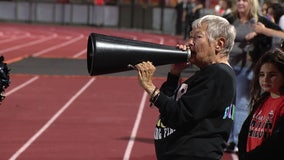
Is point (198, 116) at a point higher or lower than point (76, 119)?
higher

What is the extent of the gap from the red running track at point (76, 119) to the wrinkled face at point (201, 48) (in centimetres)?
390

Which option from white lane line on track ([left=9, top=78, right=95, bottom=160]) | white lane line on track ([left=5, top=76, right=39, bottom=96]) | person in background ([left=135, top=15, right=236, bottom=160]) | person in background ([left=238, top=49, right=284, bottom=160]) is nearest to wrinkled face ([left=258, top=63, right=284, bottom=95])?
person in background ([left=238, top=49, right=284, bottom=160])

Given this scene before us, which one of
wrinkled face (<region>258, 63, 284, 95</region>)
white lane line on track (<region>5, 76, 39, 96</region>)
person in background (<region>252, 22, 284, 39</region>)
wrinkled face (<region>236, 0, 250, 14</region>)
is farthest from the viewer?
white lane line on track (<region>5, 76, 39, 96</region>)

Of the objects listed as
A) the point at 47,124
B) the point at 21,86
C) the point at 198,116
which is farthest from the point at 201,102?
the point at 21,86

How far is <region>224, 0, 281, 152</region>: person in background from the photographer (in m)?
7.48

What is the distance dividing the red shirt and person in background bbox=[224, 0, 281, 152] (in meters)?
3.56

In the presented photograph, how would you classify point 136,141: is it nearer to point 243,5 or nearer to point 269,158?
point 243,5

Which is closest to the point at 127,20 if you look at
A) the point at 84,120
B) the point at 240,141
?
the point at 84,120

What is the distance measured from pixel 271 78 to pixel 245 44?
12.1 feet

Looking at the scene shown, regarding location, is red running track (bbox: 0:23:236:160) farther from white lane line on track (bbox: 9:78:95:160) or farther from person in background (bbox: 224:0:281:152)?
person in background (bbox: 224:0:281:152)

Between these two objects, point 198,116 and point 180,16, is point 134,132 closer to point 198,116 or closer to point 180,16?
point 198,116

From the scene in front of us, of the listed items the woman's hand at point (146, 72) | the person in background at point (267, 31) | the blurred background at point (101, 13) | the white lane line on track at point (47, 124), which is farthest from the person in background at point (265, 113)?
the blurred background at point (101, 13)

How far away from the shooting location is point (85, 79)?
14.7 m

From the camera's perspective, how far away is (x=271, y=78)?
3934mm
